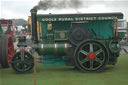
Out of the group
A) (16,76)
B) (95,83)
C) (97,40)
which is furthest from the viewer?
(97,40)

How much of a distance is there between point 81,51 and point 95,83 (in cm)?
159

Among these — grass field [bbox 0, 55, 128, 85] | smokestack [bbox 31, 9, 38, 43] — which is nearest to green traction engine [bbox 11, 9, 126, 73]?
smokestack [bbox 31, 9, 38, 43]

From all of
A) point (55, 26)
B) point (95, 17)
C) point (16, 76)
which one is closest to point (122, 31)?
point (95, 17)

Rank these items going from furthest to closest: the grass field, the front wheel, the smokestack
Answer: the smokestack
the front wheel
the grass field

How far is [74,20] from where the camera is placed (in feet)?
23.9

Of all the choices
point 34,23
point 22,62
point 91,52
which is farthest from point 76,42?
point 22,62

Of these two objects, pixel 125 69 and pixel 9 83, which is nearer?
pixel 9 83

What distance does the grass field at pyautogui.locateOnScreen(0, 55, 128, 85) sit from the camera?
6031 millimetres

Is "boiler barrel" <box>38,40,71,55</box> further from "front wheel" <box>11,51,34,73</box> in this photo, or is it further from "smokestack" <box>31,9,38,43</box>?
"front wheel" <box>11,51,34,73</box>

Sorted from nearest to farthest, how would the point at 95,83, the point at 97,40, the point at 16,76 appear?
the point at 95,83, the point at 16,76, the point at 97,40

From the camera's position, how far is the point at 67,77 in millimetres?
6660

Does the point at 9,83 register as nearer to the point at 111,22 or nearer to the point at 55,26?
the point at 55,26

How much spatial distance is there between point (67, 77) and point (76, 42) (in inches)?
50.2

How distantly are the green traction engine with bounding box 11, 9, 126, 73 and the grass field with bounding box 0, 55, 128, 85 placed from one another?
27 cm
